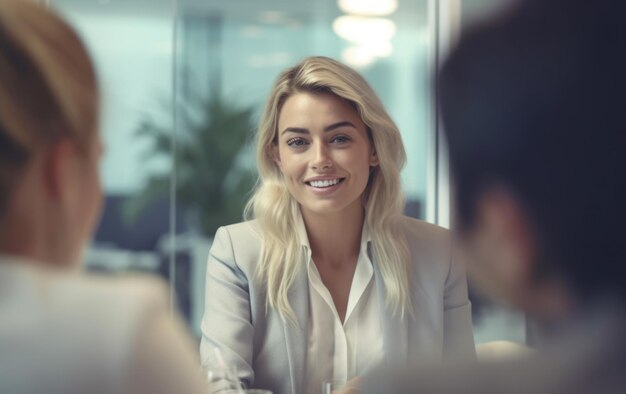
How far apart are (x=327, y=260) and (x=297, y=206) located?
0.12 meters

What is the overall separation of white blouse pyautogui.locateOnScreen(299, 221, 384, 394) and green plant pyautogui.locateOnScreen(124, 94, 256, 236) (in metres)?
1.51

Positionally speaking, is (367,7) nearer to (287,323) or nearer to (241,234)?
(241,234)

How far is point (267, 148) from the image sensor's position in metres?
1.56

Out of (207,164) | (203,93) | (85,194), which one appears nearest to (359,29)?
(203,93)

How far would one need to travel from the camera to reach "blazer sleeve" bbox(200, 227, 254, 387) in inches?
53.1

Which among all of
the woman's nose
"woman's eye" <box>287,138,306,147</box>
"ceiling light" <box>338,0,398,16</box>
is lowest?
the woman's nose

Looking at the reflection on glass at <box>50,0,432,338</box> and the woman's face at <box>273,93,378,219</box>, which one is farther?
the reflection on glass at <box>50,0,432,338</box>

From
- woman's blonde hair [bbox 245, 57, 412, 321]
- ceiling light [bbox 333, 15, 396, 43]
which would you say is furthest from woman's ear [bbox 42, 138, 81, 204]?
ceiling light [bbox 333, 15, 396, 43]

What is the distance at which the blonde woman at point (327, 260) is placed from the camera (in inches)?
55.4

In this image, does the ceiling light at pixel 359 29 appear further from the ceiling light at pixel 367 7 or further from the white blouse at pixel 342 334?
the white blouse at pixel 342 334

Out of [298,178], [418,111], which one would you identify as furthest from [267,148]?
[418,111]

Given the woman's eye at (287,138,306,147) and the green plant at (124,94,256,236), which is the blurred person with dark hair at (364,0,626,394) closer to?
the woman's eye at (287,138,306,147)

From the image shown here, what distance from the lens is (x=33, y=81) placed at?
573 mm

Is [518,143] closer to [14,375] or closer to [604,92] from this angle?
[604,92]
